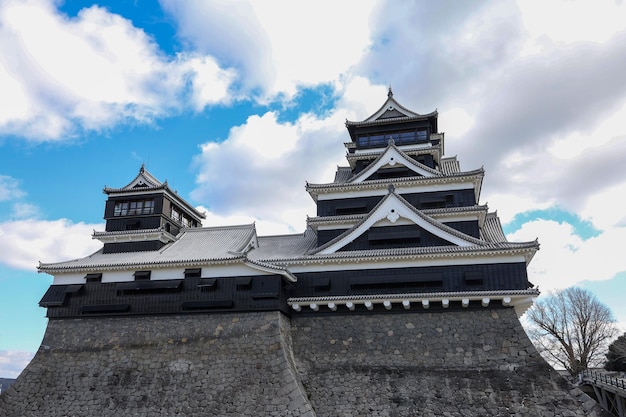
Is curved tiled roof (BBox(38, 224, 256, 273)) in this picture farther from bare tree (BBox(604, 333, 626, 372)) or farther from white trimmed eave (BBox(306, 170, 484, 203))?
bare tree (BBox(604, 333, 626, 372))

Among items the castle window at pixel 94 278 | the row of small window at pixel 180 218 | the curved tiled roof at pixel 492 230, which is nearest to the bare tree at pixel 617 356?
the curved tiled roof at pixel 492 230

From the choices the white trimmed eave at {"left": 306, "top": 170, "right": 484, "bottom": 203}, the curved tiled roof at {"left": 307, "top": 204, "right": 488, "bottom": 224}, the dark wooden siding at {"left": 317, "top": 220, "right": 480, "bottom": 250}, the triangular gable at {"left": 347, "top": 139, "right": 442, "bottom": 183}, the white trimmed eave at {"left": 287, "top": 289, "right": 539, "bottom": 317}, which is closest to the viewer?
the white trimmed eave at {"left": 287, "top": 289, "right": 539, "bottom": 317}

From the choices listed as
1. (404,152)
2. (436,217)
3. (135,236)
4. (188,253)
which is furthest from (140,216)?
(436,217)

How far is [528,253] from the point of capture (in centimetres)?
1697

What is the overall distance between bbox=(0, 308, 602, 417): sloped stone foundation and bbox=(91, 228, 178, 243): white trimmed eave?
→ 466 cm

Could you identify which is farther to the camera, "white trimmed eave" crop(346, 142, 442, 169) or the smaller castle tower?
"white trimmed eave" crop(346, 142, 442, 169)

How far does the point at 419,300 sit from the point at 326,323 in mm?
3933

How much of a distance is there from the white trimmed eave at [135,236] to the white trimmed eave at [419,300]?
8.31 m

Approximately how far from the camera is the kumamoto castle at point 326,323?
16.0 meters

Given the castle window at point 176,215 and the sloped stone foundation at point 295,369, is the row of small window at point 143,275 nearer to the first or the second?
the sloped stone foundation at point 295,369

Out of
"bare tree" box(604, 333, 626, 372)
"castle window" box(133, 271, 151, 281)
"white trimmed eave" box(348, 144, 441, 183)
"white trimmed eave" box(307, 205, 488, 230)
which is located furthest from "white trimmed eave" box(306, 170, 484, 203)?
"bare tree" box(604, 333, 626, 372)

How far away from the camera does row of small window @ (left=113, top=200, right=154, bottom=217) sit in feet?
78.8

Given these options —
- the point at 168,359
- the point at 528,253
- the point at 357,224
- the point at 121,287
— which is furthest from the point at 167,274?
the point at 528,253

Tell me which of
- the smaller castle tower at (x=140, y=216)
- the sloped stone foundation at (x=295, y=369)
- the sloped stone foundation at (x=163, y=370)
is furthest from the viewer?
the smaller castle tower at (x=140, y=216)
